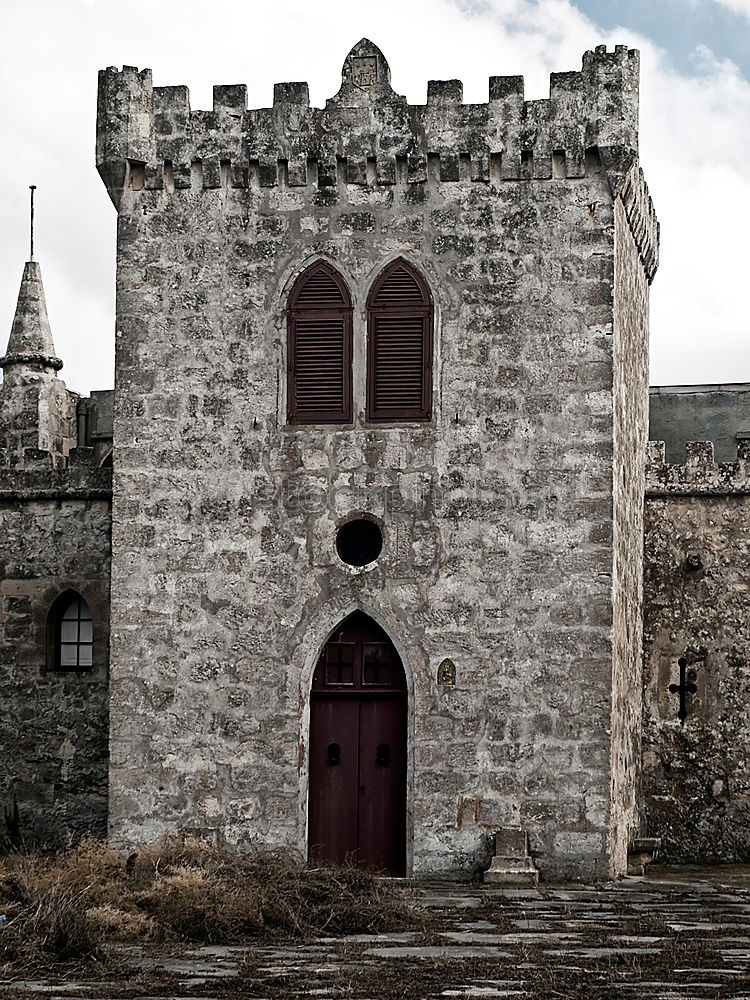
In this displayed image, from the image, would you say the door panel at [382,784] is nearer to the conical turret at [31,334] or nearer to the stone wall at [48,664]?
the stone wall at [48,664]

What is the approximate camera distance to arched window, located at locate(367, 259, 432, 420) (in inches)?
791

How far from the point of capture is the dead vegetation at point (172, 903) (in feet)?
43.5

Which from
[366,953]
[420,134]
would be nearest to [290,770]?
[366,953]

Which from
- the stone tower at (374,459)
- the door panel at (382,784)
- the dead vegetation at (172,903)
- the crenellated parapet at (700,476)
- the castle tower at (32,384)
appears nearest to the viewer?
the dead vegetation at (172,903)

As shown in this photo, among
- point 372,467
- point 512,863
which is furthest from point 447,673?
point 372,467

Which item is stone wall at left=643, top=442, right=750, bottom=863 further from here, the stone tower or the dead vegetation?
the dead vegetation

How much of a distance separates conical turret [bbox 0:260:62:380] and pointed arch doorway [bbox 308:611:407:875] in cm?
958

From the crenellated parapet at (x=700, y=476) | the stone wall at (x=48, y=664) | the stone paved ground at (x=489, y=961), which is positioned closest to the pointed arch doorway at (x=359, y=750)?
the stone paved ground at (x=489, y=961)

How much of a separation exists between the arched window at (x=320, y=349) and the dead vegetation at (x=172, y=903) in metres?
5.64

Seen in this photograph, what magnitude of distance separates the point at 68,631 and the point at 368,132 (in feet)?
26.8

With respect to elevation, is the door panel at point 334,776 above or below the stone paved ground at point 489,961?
above

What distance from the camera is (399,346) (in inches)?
795

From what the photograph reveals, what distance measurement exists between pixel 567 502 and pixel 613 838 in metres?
3.81

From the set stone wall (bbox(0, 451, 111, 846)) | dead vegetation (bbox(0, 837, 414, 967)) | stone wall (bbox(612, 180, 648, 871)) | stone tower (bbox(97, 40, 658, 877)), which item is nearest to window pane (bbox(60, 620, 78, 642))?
stone wall (bbox(0, 451, 111, 846))
